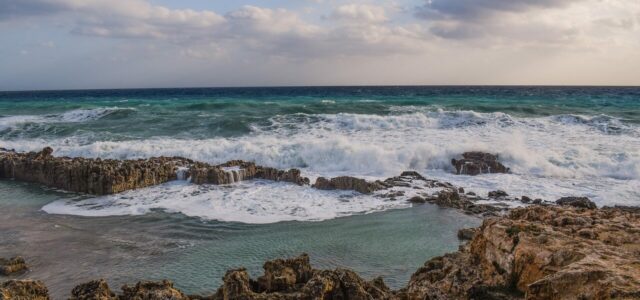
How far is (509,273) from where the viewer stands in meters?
4.82

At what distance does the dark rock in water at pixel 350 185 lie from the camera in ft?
46.0

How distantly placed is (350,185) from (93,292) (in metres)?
9.27

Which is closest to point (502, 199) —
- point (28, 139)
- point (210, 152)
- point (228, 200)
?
point (228, 200)

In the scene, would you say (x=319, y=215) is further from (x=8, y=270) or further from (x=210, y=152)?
(x=210, y=152)

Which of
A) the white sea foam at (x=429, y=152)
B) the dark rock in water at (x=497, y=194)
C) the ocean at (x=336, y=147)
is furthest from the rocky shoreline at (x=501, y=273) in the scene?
the dark rock in water at (x=497, y=194)

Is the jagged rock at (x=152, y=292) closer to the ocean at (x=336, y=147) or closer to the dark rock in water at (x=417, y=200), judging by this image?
the ocean at (x=336, y=147)

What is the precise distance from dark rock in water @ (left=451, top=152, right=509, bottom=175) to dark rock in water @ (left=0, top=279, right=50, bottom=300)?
1402cm

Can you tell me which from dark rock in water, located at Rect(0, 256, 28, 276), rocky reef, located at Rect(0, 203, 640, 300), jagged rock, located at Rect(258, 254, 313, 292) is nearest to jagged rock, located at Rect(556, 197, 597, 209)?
rocky reef, located at Rect(0, 203, 640, 300)

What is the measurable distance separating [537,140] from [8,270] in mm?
22192

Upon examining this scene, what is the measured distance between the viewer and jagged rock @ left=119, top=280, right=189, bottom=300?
5.57 metres

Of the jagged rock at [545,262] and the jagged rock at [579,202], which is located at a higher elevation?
the jagged rock at [545,262]

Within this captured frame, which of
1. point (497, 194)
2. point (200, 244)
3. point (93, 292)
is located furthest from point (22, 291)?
point (497, 194)

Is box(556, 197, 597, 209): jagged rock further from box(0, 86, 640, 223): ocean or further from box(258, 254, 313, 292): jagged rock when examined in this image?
box(258, 254, 313, 292): jagged rock

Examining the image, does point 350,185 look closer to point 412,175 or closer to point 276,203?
point 276,203
